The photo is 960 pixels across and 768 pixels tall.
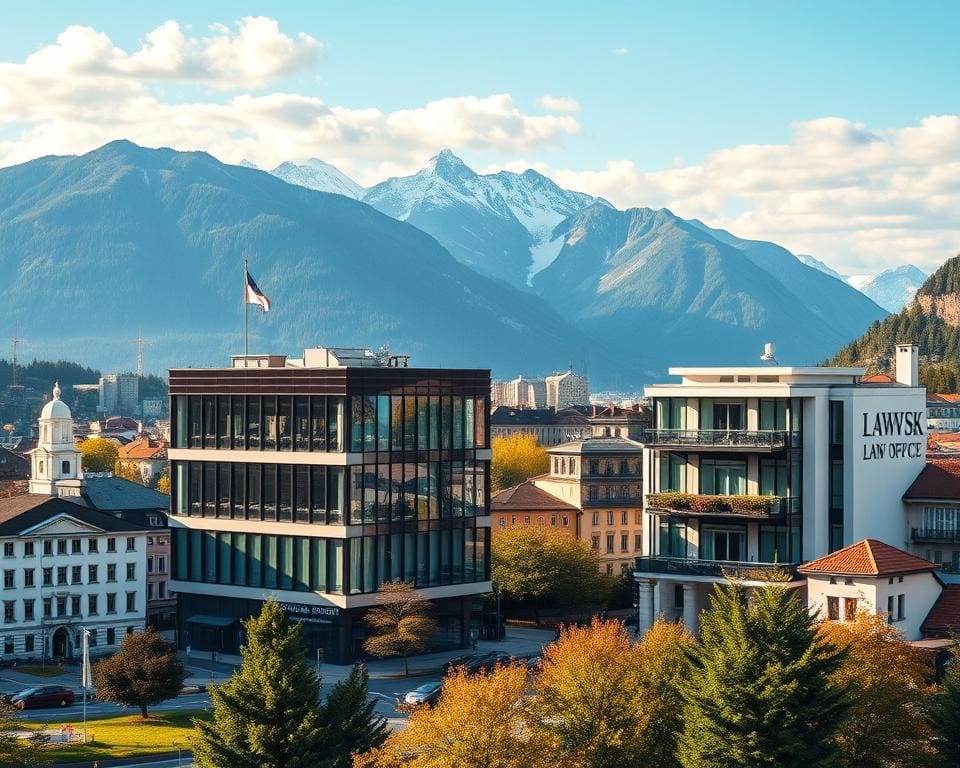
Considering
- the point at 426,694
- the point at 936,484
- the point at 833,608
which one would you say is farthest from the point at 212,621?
the point at 936,484

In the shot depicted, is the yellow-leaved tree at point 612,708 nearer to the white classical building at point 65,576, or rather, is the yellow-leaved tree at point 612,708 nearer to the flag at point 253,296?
the white classical building at point 65,576

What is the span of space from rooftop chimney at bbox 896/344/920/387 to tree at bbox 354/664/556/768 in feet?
190

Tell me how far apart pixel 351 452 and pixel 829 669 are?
175ft

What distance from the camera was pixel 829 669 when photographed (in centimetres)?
6306

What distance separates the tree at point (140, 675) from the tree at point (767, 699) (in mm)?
36506

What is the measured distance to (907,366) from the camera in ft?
375

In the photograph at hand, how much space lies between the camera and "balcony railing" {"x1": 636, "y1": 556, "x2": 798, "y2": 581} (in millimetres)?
97062

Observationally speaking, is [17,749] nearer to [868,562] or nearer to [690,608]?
[868,562]

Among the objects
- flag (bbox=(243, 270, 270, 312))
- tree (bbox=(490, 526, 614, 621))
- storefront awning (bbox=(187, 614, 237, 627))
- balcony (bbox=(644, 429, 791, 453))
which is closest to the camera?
balcony (bbox=(644, 429, 791, 453))

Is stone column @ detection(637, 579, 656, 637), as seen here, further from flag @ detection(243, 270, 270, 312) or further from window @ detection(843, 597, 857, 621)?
flag @ detection(243, 270, 270, 312)

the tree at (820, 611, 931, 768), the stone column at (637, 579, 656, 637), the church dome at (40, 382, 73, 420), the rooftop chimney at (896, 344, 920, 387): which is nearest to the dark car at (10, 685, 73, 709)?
the stone column at (637, 579, 656, 637)

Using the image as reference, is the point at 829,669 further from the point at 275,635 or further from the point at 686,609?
the point at 686,609

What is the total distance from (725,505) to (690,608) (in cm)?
665

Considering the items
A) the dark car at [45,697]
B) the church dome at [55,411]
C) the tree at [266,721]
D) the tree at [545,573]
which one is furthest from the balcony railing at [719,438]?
the church dome at [55,411]
